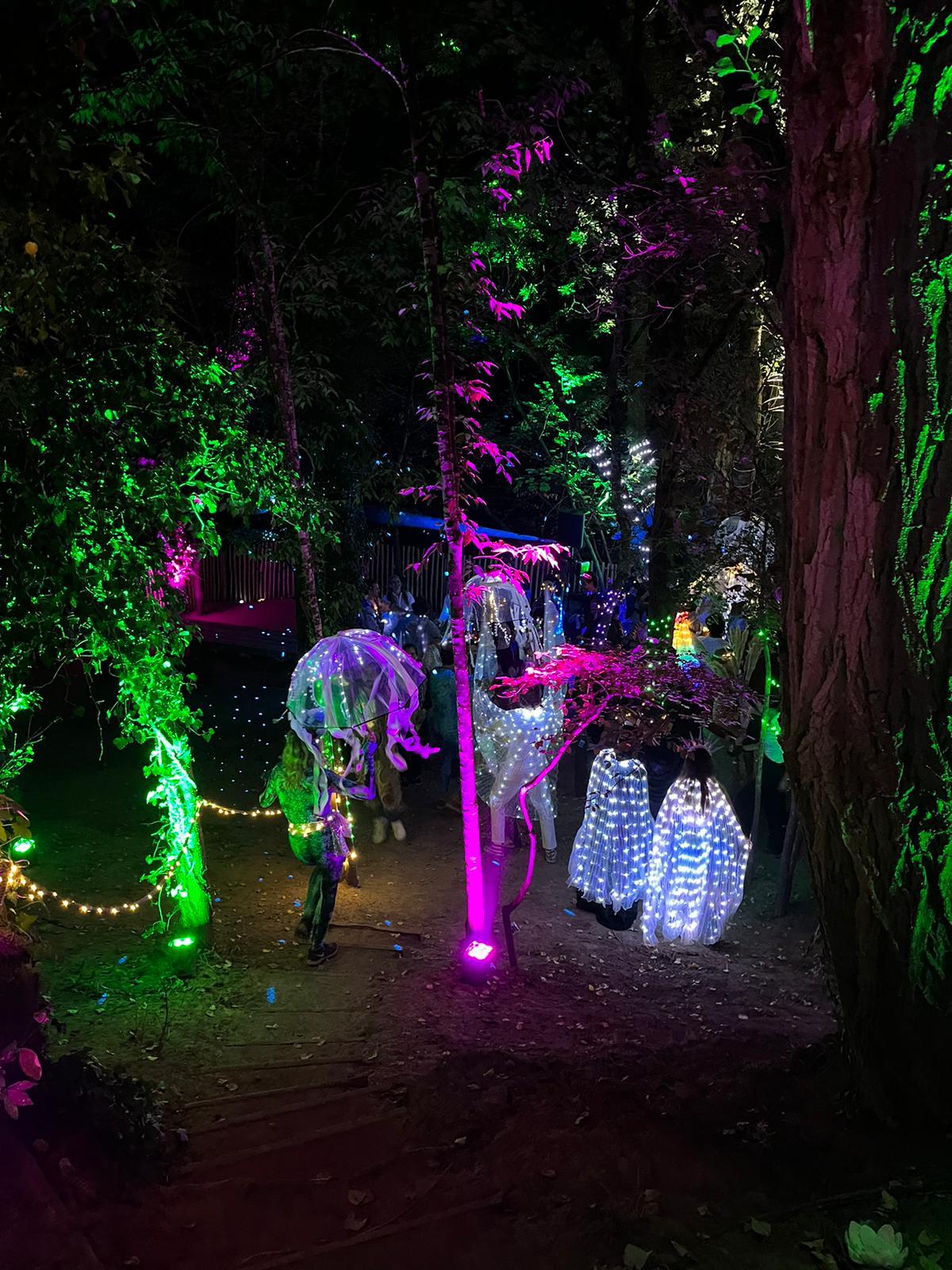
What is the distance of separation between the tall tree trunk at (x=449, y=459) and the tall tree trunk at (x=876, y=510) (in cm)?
335

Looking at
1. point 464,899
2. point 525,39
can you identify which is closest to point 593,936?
point 464,899

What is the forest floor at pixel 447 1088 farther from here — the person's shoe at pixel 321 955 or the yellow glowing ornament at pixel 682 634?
the yellow glowing ornament at pixel 682 634

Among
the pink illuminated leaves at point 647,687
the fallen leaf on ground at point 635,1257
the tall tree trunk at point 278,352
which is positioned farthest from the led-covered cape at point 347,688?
the fallen leaf on ground at point 635,1257

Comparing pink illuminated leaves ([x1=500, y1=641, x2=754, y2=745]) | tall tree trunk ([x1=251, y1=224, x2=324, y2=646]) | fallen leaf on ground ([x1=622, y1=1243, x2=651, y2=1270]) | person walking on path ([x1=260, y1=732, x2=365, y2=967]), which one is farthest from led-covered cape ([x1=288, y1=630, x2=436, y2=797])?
fallen leaf on ground ([x1=622, y1=1243, x2=651, y2=1270])

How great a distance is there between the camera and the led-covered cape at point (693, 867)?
291 inches

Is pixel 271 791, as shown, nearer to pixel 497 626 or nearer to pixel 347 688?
pixel 347 688

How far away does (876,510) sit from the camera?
3385mm

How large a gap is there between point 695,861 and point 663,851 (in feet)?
0.92

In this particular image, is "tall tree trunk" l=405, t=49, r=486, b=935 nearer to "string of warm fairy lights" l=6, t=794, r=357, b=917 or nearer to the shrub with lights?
"string of warm fairy lights" l=6, t=794, r=357, b=917

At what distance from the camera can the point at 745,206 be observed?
20.4ft

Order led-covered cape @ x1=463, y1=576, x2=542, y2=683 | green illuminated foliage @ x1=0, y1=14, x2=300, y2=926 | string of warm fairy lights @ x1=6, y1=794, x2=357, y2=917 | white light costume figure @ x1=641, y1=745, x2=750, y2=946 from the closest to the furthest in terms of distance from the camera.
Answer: green illuminated foliage @ x1=0, y1=14, x2=300, y2=926, string of warm fairy lights @ x1=6, y1=794, x2=357, y2=917, white light costume figure @ x1=641, y1=745, x2=750, y2=946, led-covered cape @ x1=463, y1=576, x2=542, y2=683

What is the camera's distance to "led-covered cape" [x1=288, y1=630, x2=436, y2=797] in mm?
7008

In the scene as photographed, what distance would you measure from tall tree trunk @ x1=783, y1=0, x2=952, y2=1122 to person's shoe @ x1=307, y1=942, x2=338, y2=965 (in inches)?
184

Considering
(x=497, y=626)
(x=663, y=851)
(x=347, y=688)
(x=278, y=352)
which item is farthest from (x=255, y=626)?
(x=663, y=851)
